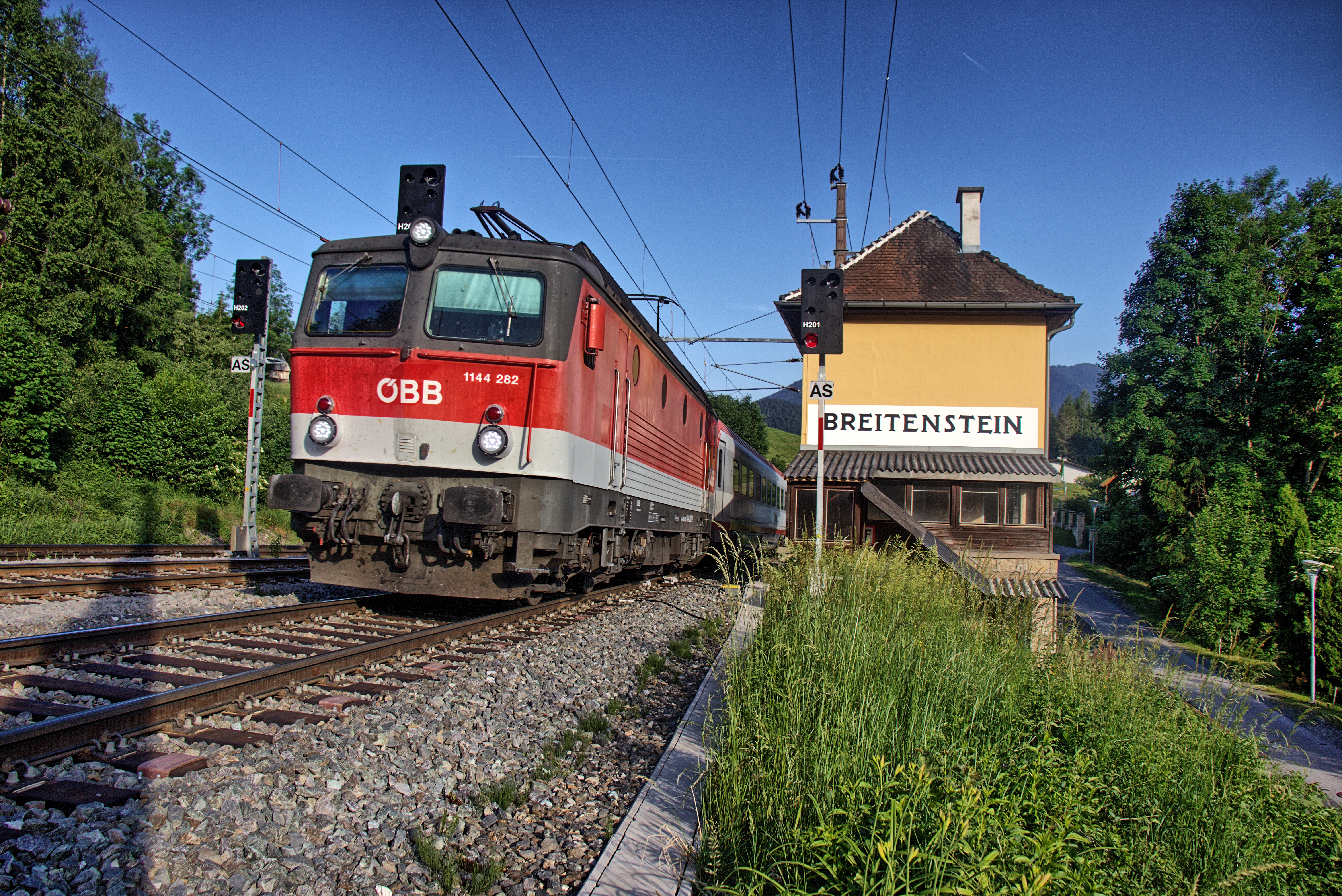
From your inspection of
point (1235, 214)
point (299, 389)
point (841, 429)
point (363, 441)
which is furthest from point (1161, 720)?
point (1235, 214)

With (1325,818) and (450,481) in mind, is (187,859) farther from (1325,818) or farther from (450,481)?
(1325,818)

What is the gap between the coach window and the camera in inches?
567

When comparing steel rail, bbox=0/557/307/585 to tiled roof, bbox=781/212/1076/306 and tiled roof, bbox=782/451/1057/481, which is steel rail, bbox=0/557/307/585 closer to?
tiled roof, bbox=782/451/1057/481

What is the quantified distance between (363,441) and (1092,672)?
622 centimetres

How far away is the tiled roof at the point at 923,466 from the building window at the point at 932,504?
251 mm

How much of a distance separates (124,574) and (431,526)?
555cm

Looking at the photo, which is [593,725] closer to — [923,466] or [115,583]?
[115,583]

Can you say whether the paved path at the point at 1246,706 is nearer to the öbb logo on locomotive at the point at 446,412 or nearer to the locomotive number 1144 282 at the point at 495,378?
the öbb logo on locomotive at the point at 446,412

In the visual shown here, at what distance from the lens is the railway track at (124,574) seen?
8.42 metres

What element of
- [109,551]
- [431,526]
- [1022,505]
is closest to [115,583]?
[431,526]

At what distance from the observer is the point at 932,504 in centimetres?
1450

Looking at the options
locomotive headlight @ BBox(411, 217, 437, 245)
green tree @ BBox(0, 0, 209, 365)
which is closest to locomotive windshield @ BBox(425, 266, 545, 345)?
locomotive headlight @ BBox(411, 217, 437, 245)

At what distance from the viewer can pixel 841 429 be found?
15594mm

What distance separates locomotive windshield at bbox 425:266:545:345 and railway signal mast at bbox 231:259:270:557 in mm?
7404
